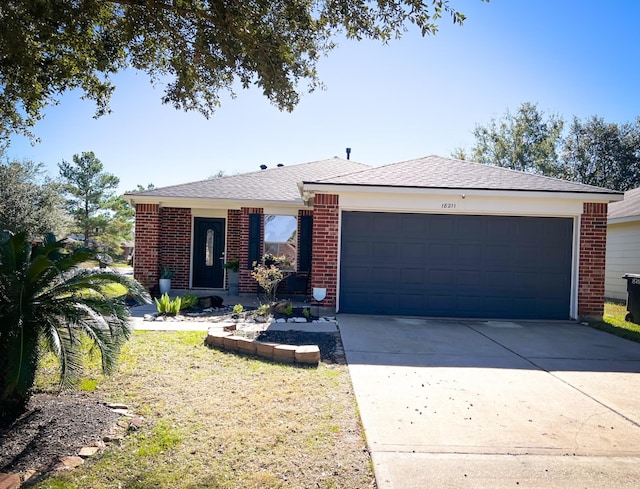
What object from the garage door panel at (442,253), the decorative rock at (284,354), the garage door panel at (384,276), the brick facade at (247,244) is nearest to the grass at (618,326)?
the brick facade at (247,244)

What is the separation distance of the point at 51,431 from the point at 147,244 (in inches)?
360

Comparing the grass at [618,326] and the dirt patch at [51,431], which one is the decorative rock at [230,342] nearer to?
the dirt patch at [51,431]

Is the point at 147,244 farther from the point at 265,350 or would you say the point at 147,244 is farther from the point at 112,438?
the point at 112,438

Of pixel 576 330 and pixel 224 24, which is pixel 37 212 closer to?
pixel 224 24

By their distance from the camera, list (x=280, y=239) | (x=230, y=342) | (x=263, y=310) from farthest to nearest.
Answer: (x=280, y=239) → (x=263, y=310) → (x=230, y=342)

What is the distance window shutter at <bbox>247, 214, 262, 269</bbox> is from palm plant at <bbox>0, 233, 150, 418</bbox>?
771 centimetres

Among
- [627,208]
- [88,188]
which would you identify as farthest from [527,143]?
[88,188]

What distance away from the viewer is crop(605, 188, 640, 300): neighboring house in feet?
45.7

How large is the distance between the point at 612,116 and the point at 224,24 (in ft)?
107

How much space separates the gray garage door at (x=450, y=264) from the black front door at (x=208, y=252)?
5.14m

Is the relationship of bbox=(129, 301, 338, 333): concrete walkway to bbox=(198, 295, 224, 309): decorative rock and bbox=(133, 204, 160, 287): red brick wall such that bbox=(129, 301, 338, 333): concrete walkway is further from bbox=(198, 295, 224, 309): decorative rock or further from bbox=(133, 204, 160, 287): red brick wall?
bbox=(133, 204, 160, 287): red brick wall

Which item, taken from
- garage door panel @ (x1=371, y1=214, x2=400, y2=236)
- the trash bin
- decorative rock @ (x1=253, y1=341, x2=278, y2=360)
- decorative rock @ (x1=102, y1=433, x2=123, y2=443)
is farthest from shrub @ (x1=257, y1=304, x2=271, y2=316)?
the trash bin

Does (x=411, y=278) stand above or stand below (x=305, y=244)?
below

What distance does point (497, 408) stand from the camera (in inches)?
175
